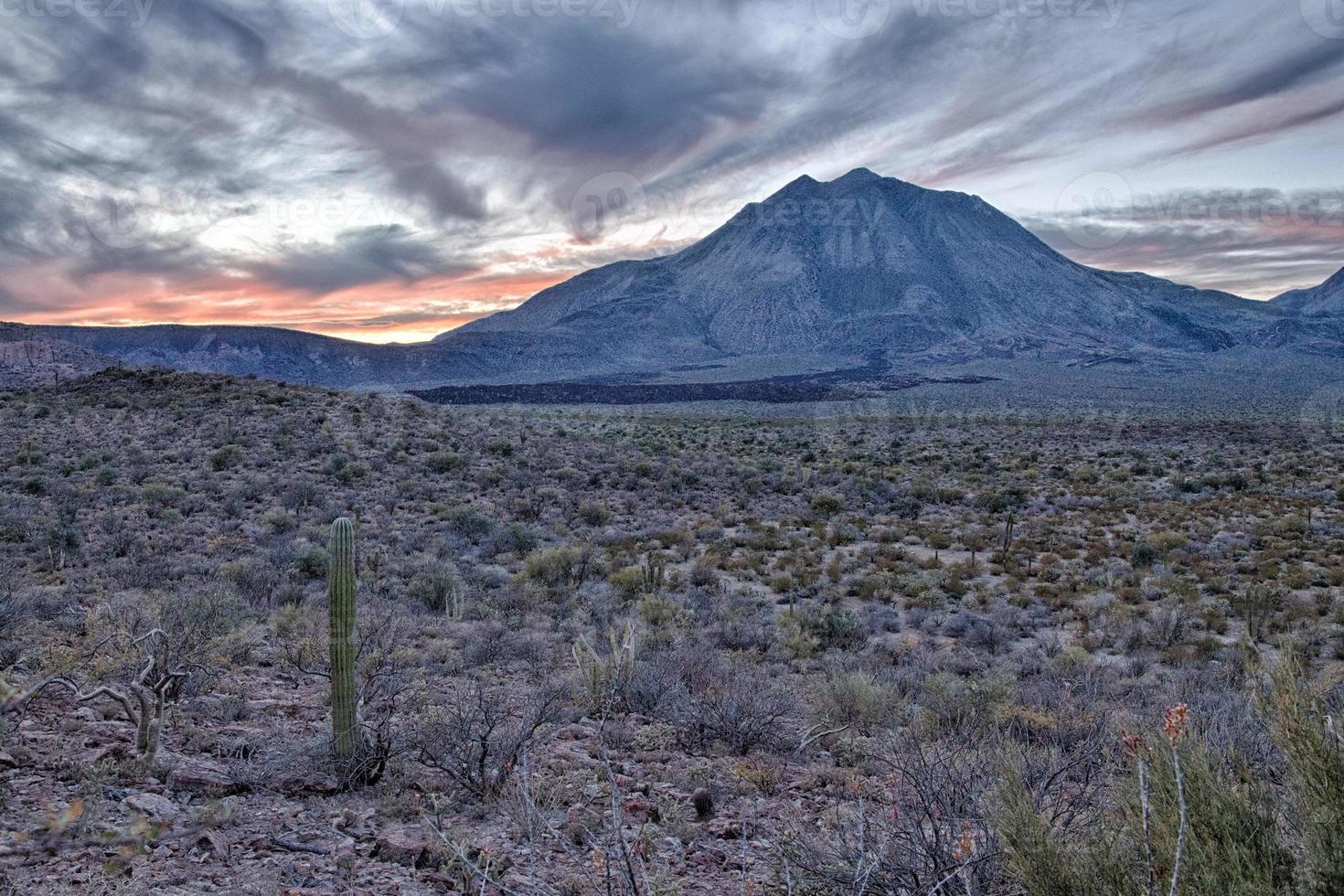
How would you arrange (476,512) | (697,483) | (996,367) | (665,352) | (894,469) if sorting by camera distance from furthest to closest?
(665,352) → (996,367) → (894,469) → (697,483) → (476,512)

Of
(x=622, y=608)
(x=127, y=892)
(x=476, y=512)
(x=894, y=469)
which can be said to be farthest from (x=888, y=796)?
(x=894, y=469)

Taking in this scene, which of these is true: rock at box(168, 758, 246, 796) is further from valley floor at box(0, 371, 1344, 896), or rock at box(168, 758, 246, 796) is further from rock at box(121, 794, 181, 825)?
rock at box(121, 794, 181, 825)

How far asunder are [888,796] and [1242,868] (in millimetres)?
2730

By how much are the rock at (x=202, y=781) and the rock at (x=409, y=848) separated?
121 centimetres

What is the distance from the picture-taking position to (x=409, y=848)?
14.1ft

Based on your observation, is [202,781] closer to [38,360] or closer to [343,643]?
[343,643]

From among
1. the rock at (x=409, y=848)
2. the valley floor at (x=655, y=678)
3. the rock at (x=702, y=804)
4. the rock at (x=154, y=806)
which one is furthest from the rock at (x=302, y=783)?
the rock at (x=702, y=804)

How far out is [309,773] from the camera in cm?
507

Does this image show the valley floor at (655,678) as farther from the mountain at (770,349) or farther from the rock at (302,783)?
the mountain at (770,349)

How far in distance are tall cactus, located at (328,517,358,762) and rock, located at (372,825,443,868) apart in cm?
97

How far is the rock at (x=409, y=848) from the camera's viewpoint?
4250 millimetres

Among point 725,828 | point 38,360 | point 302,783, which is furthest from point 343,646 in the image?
point 38,360

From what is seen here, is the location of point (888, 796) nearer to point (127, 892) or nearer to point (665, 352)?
point (127, 892)

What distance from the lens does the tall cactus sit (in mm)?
5297
